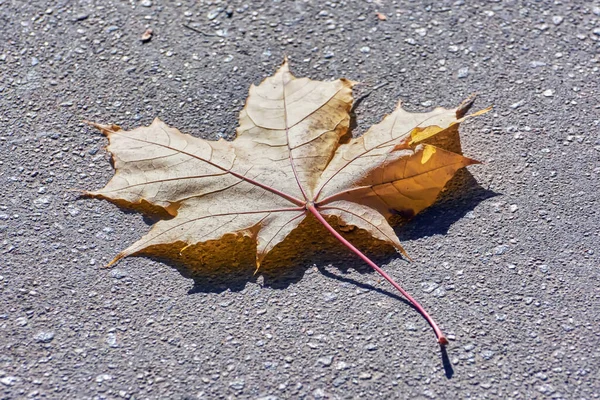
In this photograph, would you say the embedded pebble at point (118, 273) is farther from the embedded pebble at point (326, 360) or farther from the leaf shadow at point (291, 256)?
the embedded pebble at point (326, 360)

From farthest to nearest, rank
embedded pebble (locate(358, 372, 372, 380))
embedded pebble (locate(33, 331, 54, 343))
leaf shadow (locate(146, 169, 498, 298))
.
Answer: leaf shadow (locate(146, 169, 498, 298))
embedded pebble (locate(33, 331, 54, 343))
embedded pebble (locate(358, 372, 372, 380))

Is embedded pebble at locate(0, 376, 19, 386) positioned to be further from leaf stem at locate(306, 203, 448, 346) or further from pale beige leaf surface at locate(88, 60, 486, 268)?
leaf stem at locate(306, 203, 448, 346)

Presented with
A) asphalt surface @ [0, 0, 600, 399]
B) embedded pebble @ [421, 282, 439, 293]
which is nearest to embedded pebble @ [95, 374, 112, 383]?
asphalt surface @ [0, 0, 600, 399]

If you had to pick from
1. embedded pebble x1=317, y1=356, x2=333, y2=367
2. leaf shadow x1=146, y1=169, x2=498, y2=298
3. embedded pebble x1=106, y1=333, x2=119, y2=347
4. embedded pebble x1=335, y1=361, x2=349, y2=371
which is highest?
embedded pebble x1=106, y1=333, x2=119, y2=347

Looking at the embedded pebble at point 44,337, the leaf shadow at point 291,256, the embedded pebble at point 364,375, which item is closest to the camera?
the embedded pebble at point 364,375

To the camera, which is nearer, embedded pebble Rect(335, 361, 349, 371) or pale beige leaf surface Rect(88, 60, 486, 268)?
embedded pebble Rect(335, 361, 349, 371)

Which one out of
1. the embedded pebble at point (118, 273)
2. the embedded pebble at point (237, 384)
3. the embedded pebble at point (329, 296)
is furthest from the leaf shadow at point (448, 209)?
the embedded pebble at point (118, 273)

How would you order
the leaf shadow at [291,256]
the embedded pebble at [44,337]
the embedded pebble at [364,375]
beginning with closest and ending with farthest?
the embedded pebble at [364,375] < the embedded pebble at [44,337] < the leaf shadow at [291,256]
